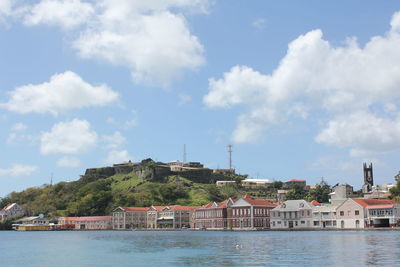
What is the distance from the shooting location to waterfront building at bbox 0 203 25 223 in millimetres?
195250

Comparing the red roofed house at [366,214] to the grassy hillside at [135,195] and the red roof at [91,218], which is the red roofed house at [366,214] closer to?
the grassy hillside at [135,195]

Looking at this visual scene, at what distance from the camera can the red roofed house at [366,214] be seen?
335 feet

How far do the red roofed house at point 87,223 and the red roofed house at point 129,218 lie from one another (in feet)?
16.7

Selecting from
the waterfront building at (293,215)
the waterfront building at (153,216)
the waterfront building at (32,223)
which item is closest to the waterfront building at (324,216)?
the waterfront building at (293,215)

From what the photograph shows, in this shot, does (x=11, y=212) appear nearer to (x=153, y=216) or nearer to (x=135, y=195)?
(x=135, y=195)

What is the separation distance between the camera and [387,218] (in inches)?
4053

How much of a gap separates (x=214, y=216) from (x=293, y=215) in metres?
25.0

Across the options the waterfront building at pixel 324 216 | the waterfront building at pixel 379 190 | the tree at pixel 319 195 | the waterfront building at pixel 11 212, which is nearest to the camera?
the waterfront building at pixel 324 216

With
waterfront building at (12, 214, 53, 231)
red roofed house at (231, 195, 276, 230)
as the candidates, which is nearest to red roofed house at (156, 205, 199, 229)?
red roofed house at (231, 195, 276, 230)

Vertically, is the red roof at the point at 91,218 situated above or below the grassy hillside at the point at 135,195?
below

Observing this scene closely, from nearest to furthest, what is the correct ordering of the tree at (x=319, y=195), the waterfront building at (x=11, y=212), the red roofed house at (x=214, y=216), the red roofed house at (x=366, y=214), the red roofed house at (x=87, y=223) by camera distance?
1. the red roofed house at (x=366, y=214)
2. the red roofed house at (x=214, y=216)
3. the tree at (x=319, y=195)
4. the red roofed house at (x=87, y=223)
5. the waterfront building at (x=11, y=212)

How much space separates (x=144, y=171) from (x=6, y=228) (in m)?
56.6

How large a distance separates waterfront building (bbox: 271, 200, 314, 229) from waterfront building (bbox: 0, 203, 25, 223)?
114 metres

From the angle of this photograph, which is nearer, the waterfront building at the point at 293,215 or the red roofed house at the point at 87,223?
the waterfront building at the point at 293,215
